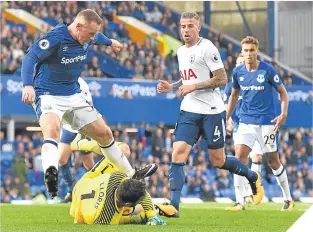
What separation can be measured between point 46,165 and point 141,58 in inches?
785

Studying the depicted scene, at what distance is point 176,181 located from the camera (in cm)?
1210

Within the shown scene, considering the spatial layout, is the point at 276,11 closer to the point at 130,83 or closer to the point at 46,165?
the point at 130,83

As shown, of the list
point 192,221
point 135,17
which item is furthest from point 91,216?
point 135,17

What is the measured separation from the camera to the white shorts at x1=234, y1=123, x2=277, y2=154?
50.9 feet

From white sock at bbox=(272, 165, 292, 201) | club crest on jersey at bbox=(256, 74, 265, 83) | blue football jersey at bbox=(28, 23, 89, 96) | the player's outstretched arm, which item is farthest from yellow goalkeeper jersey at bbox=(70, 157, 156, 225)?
white sock at bbox=(272, 165, 292, 201)

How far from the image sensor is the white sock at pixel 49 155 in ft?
34.6

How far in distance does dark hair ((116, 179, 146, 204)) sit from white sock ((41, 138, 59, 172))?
31.2 inches

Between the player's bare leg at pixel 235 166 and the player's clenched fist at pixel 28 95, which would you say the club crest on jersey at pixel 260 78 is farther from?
the player's clenched fist at pixel 28 95

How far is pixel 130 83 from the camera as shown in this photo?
1129 inches

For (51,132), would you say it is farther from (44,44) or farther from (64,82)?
(44,44)

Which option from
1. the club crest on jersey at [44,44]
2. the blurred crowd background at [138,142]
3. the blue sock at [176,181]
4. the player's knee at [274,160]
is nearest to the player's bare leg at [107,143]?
the blue sock at [176,181]

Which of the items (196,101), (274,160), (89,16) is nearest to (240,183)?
(274,160)

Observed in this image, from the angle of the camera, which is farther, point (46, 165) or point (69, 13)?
point (69, 13)

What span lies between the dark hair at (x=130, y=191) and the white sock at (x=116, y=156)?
1464 millimetres
